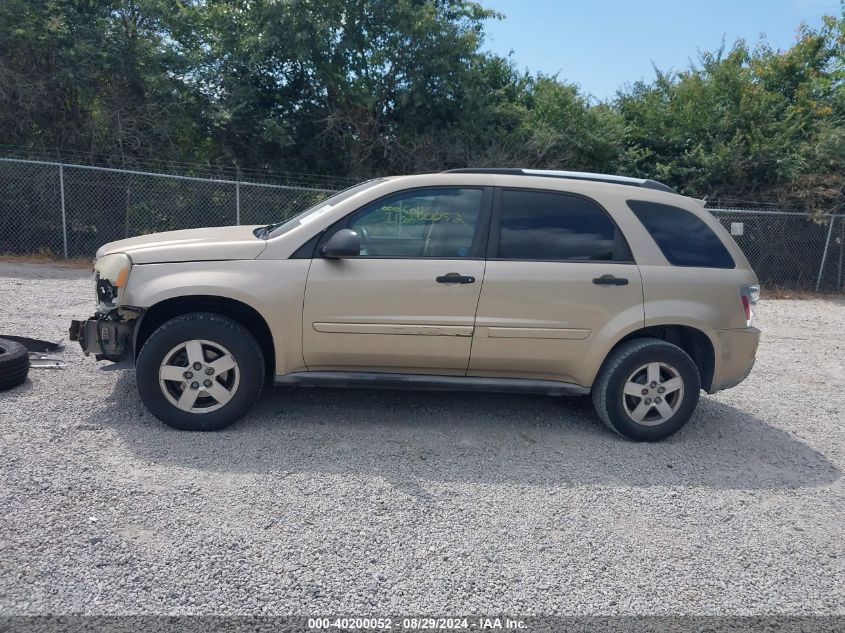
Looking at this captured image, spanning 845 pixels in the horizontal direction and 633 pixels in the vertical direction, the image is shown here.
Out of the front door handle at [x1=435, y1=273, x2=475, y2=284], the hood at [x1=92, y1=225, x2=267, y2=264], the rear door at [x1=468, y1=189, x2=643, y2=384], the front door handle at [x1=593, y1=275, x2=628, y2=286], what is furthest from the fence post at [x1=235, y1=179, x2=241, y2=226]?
the front door handle at [x1=593, y1=275, x2=628, y2=286]

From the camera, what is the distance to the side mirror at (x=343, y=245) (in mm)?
4355

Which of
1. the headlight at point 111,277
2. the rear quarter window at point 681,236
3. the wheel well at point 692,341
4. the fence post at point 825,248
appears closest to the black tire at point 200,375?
the headlight at point 111,277

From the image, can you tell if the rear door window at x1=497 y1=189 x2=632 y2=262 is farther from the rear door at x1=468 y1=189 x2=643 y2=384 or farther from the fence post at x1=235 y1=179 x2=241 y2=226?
the fence post at x1=235 y1=179 x2=241 y2=226

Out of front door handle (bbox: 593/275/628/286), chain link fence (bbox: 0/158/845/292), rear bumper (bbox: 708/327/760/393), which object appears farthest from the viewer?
chain link fence (bbox: 0/158/845/292)

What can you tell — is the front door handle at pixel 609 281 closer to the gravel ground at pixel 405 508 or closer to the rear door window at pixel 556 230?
the rear door window at pixel 556 230

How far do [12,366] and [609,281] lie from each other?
14.7 ft

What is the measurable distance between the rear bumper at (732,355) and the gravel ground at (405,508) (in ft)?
1.58

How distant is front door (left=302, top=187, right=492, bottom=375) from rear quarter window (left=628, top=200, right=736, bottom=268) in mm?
1259

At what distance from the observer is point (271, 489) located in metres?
→ 3.73

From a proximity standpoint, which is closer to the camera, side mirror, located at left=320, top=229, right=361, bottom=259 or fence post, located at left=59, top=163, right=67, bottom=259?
side mirror, located at left=320, top=229, right=361, bottom=259

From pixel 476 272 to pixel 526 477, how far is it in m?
1.41

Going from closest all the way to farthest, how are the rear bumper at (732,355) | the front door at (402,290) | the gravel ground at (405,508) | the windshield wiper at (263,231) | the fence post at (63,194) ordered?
the gravel ground at (405,508), the front door at (402,290), the rear bumper at (732,355), the windshield wiper at (263,231), the fence post at (63,194)

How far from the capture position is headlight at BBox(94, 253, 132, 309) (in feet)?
14.5

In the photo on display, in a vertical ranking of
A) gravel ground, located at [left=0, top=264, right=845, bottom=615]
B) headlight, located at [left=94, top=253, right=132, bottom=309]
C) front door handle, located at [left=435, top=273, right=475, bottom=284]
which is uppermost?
front door handle, located at [left=435, top=273, right=475, bottom=284]
